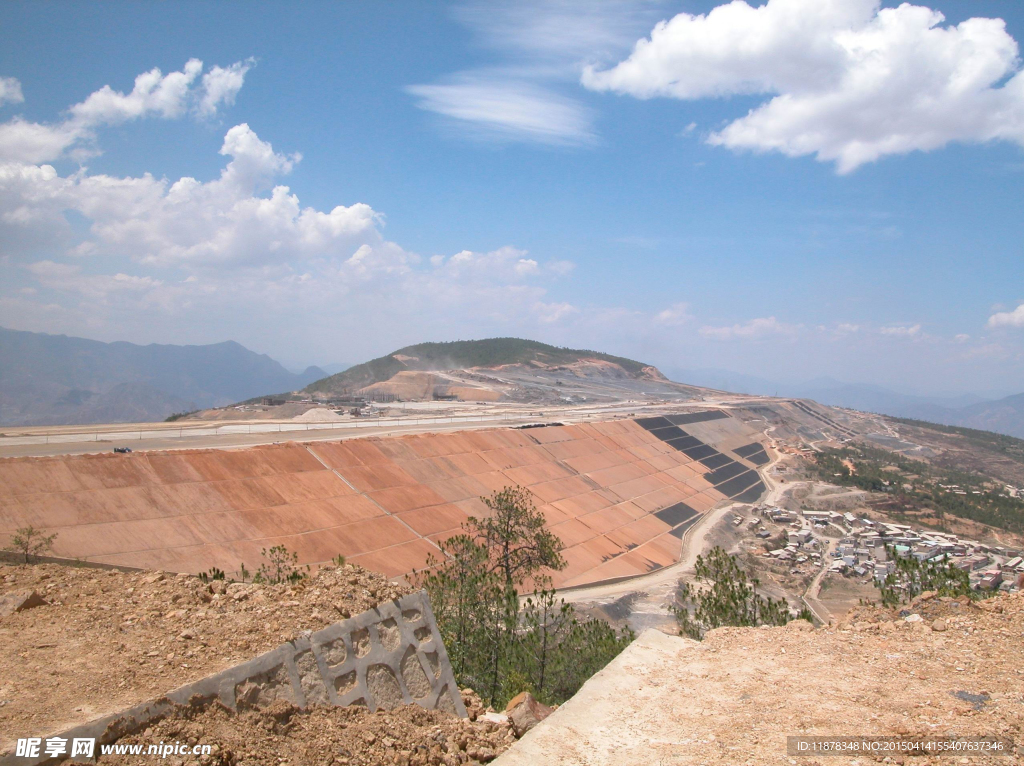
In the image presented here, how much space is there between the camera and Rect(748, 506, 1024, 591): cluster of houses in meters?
38.3

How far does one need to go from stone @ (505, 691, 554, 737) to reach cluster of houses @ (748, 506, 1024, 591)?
34.5 m

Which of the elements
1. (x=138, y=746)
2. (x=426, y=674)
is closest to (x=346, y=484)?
(x=426, y=674)

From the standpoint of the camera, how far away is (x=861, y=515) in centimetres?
5747

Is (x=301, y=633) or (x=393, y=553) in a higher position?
(x=301, y=633)

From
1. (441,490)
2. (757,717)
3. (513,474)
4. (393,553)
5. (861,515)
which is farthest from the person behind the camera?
(861,515)

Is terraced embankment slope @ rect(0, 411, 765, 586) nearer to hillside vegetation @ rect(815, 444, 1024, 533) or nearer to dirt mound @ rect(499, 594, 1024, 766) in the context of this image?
dirt mound @ rect(499, 594, 1024, 766)

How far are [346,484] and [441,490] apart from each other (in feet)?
21.7

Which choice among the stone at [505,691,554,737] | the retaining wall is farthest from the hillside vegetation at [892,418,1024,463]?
the retaining wall

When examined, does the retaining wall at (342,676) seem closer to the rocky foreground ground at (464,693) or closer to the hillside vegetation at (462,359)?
the rocky foreground ground at (464,693)

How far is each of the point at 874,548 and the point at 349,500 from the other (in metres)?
38.6

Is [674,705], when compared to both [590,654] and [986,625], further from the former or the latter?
[590,654]

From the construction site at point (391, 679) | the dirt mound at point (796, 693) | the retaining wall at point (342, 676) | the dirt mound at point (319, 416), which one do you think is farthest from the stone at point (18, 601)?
the dirt mound at point (319, 416)

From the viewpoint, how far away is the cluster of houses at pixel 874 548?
126 ft

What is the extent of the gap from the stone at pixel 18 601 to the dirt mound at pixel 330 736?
125 inches
